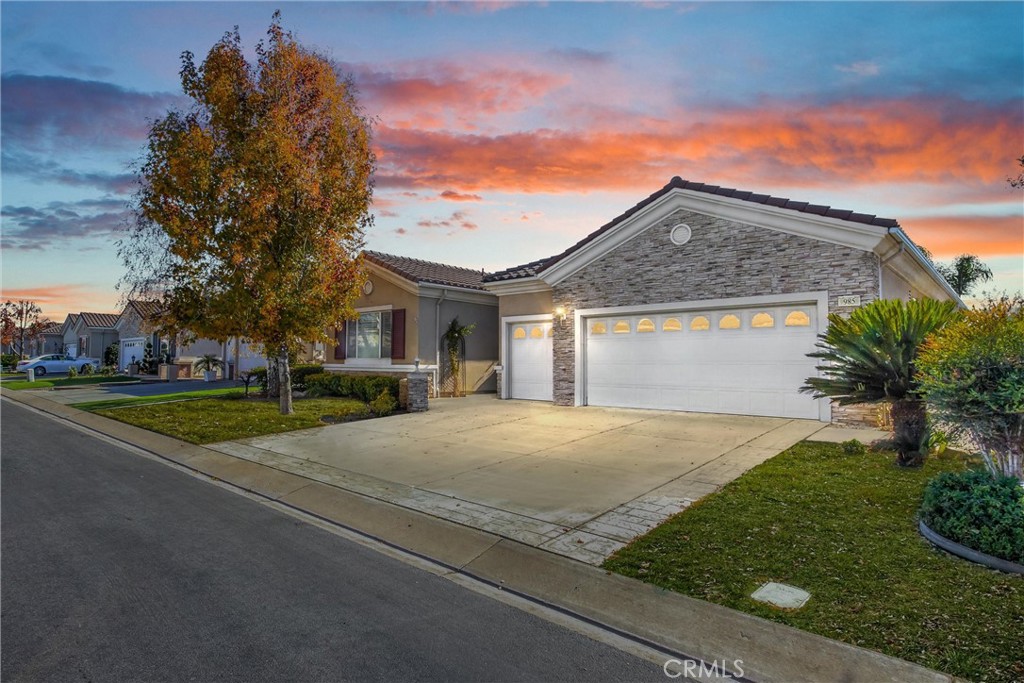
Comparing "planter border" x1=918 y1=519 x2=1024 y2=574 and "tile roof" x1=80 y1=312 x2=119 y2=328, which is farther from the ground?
"tile roof" x1=80 y1=312 x2=119 y2=328

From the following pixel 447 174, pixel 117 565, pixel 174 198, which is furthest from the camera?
pixel 447 174

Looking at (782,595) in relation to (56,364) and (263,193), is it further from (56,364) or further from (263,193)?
(56,364)

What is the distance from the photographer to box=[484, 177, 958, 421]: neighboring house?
11.2 m

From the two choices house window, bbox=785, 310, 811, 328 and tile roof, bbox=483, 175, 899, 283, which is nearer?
tile roof, bbox=483, 175, 899, 283

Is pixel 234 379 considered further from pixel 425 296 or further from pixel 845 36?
pixel 845 36

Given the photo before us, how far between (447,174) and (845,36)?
9.98 metres

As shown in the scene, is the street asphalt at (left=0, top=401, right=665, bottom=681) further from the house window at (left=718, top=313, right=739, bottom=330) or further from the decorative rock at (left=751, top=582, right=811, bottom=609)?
the house window at (left=718, top=313, right=739, bottom=330)

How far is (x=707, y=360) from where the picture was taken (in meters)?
12.9

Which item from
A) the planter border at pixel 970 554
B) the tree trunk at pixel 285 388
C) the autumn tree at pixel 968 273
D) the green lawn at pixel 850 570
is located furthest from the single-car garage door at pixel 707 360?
the autumn tree at pixel 968 273

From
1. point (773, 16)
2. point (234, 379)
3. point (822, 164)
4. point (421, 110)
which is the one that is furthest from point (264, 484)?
point (234, 379)

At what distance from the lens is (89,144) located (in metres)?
14.0

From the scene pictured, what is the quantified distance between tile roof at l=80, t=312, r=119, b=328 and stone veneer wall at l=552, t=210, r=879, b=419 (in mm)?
47654

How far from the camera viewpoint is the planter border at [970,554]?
4043 millimetres

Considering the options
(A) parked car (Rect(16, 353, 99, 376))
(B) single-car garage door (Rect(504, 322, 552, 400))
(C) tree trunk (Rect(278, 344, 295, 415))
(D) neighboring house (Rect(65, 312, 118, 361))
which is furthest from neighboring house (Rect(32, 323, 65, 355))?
(B) single-car garage door (Rect(504, 322, 552, 400))
